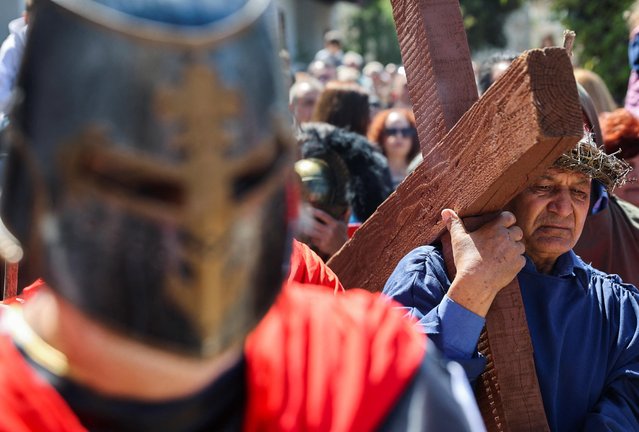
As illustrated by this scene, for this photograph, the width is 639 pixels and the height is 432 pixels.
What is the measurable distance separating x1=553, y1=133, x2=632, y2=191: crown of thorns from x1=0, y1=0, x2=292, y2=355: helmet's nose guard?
2.06m

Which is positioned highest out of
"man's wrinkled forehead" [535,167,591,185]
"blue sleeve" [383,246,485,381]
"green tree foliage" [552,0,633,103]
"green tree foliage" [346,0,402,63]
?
"man's wrinkled forehead" [535,167,591,185]

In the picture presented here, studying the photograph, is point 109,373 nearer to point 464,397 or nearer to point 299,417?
point 299,417

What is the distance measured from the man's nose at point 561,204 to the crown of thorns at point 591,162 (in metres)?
0.08

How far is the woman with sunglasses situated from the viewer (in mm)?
6770

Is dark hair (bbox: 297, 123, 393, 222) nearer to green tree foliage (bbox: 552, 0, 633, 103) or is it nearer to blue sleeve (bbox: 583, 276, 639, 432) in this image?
blue sleeve (bbox: 583, 276, 639, 432)

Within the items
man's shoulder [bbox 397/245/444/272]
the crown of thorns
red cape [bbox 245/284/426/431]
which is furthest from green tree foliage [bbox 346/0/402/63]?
red cape [bbox 245/284/426/431]

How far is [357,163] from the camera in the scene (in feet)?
16.9

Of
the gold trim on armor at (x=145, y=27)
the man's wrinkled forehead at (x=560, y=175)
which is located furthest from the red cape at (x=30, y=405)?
the man's wrinkled forehead at (x=560, y=175)

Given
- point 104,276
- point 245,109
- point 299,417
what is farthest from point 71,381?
point 245,109

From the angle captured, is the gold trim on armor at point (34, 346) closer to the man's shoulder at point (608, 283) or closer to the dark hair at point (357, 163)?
the man's shoulder at point (608, 283)

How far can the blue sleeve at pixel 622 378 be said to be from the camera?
9.09 feet

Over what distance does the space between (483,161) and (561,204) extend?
2.48ft

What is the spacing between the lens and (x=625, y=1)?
429 inches

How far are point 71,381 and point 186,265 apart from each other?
0.86 feet
